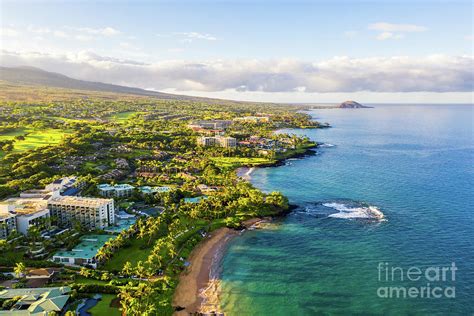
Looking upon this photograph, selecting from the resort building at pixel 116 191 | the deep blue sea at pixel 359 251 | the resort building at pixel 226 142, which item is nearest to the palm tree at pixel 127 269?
the deep blue sea at pixel 359 251

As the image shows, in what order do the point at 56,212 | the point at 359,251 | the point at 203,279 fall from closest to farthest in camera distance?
the point at 203,279
the point at 359,251
the point at 56,212

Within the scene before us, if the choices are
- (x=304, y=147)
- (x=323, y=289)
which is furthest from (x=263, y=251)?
(x=304, y=147)

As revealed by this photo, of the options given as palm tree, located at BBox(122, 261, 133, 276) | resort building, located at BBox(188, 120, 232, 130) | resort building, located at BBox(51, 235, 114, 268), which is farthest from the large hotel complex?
resort building, located at BBox(188, 120, 232, 130)

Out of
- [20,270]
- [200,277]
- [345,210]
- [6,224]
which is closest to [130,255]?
[200,277]

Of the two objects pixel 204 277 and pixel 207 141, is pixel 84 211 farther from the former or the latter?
pixel 207 141

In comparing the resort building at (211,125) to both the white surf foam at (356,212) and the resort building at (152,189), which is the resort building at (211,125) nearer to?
the resort building at (152,189)

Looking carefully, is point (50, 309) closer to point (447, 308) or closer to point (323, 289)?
point (323, 289)
